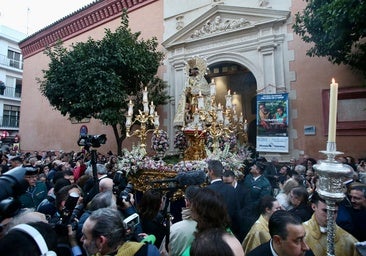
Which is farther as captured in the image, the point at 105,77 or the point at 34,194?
the point at 105,77

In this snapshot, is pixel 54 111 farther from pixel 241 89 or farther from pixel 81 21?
pixel 241 89

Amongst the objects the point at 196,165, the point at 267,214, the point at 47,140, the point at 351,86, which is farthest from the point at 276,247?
the point at 47,140

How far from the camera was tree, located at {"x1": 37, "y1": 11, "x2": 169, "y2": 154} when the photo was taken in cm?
1036

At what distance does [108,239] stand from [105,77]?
30.9ft

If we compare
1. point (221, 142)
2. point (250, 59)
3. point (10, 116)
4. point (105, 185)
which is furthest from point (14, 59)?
point (105, 185)

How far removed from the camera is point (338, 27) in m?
6.13

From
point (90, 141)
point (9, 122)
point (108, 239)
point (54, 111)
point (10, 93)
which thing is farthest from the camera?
point (10, 93)

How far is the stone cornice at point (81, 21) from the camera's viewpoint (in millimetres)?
14609

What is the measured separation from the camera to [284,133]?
9133mm

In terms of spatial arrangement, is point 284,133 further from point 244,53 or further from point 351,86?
point 244,53

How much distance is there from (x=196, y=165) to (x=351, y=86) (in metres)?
6.27

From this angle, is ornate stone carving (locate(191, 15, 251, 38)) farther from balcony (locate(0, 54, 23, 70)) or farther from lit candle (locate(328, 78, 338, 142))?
balcony (locate(0, 54, 23, 70))

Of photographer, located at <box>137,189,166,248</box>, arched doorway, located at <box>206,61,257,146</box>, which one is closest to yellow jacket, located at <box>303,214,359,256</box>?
photographer, located at <box>137,189,166,248</box>

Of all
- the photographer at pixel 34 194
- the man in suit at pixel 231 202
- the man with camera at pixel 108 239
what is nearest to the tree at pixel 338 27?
the man in suit at pixel 231 202
